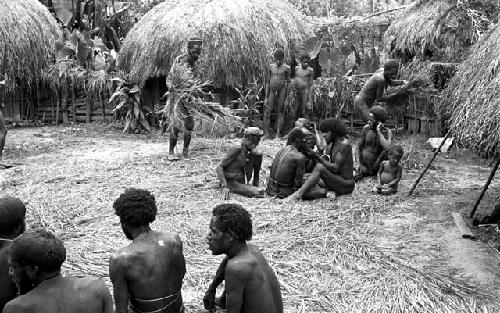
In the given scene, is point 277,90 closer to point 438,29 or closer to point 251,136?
point 438,29

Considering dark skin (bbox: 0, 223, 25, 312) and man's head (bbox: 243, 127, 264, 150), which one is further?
man's head (bbox: 243, 127, 264, 150)

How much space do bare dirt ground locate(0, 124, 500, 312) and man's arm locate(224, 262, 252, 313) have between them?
1196mm

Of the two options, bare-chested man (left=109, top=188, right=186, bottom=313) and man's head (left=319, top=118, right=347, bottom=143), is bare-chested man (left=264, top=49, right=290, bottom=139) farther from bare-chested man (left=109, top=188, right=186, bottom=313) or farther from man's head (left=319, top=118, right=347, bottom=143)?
bare-chested man (left=109, top=188, right=186, bottom=313)

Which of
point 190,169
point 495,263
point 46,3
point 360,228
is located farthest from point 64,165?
point 46,3

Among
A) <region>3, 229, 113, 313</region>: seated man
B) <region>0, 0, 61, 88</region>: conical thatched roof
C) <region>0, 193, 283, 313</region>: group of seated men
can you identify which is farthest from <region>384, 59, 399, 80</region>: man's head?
<region>0, 0, 61, 88</region>: conical thatched roof

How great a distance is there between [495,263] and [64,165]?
6415 mm

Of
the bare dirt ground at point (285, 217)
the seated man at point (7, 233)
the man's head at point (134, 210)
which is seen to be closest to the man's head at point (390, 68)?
the bare dirt ground at point (285, 217)

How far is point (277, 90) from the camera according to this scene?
11.0m

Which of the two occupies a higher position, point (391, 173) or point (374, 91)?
point (374, 91)

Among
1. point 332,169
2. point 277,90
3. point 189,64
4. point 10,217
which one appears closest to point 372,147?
point 332,169

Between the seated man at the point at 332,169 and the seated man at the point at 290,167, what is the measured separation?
4.6 inches

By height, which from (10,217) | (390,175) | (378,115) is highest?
(378,115)

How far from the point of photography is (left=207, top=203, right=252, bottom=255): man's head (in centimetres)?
284

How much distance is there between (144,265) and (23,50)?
38.3 feet
